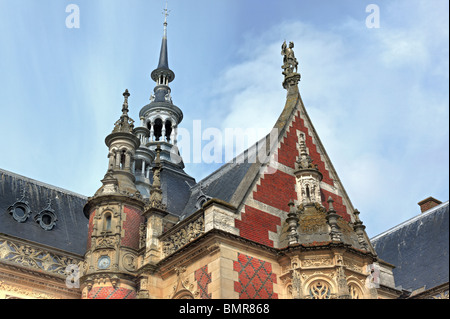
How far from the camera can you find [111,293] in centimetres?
2102

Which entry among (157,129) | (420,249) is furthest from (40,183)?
(420,249)

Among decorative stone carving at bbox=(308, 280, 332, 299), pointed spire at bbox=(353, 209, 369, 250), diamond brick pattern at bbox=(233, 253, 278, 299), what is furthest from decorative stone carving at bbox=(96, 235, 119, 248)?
pointed spire at bbox=(353, 209, 369, 250)

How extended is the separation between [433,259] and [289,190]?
10792mm

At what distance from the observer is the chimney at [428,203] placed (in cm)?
3412

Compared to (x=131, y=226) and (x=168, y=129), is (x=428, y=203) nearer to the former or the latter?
(x=168, y=129)

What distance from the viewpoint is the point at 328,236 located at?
60.8 ft

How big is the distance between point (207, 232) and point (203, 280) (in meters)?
1.50

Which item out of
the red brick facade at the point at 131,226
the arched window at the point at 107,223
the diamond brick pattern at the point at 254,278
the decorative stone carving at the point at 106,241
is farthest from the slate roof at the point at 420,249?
the arched window at the point at 107,223

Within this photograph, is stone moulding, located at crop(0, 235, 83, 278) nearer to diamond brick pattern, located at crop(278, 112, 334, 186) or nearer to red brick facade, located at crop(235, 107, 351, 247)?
red brick facade, located at crop(235, 107, 351, 247)

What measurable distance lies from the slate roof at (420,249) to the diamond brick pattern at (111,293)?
45.9 feet

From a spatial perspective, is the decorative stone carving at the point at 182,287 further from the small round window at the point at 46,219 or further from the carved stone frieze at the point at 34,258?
the small round window at the point at 46,219

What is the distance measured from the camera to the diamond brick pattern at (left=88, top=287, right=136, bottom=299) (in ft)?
68.8

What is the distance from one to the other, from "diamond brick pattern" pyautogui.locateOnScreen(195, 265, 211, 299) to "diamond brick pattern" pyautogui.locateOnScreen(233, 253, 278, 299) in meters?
0.89
